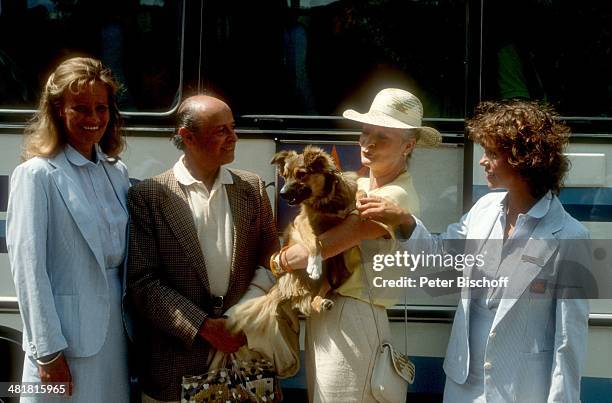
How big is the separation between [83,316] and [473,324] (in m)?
1.47

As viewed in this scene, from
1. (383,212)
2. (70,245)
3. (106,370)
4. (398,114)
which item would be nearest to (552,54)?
(398,114)

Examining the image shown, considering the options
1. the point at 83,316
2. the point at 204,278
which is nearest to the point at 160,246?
the point at 204,278

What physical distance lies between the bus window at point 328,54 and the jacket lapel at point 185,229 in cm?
89

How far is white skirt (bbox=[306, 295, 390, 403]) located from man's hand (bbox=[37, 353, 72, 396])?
3.10 feet

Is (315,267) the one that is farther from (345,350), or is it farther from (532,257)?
(532,257)

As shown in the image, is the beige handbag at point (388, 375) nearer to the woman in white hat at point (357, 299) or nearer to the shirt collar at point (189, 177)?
the woman in white hat at point (357, 299)

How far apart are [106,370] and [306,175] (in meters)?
1.10

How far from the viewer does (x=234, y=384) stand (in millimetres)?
2881

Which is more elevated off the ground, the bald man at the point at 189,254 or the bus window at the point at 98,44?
the bus window at the point at 98,44

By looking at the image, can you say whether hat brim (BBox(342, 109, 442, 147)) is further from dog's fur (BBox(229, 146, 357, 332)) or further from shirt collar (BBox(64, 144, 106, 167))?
shirt collar (BBox(64, 144, 106, 167))

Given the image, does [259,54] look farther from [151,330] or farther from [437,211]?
[151,330]

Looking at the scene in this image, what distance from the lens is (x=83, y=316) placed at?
8.86 feet

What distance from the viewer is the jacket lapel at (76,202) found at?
268cm

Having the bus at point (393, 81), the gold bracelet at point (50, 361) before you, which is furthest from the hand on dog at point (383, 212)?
the gold bracelet at point (50, 361)
